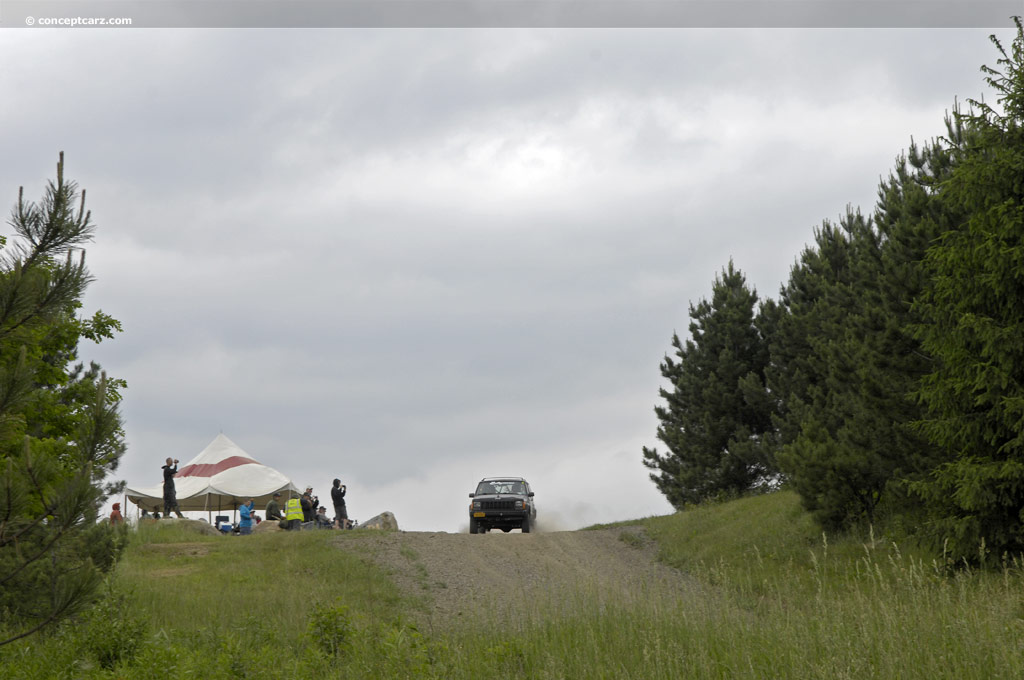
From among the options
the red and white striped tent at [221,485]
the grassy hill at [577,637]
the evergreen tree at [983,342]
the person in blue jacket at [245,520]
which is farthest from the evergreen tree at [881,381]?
the red and white striped tent at [221,485]

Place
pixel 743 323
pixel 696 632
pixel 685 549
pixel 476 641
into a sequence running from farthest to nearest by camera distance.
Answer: pixel 743 323 → pixel 685 549 → pixel 476 641 → pixel 696 632

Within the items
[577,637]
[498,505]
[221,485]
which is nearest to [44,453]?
[577,637]

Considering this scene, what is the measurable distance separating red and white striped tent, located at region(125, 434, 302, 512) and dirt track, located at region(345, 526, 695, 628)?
50.3ft

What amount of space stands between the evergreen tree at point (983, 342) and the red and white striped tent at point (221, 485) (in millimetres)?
27468

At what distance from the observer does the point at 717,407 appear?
37.5m

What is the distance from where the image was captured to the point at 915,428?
16.4 meters

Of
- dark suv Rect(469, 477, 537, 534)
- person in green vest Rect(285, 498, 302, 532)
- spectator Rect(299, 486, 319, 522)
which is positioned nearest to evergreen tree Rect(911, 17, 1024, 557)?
dark suv Rect(469, 477, 537, 534)

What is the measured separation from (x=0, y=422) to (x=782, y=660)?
21.5ft

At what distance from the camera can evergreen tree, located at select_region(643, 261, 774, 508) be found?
3634 centimetres

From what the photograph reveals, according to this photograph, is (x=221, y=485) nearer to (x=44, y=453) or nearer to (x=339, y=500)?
(x=339, y=500)

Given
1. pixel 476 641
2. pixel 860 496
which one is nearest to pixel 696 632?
pixel 476 641

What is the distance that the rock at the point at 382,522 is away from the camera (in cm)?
3282

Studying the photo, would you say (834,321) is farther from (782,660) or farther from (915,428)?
(782,660)

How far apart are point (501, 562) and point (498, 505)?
7801 millimetres
